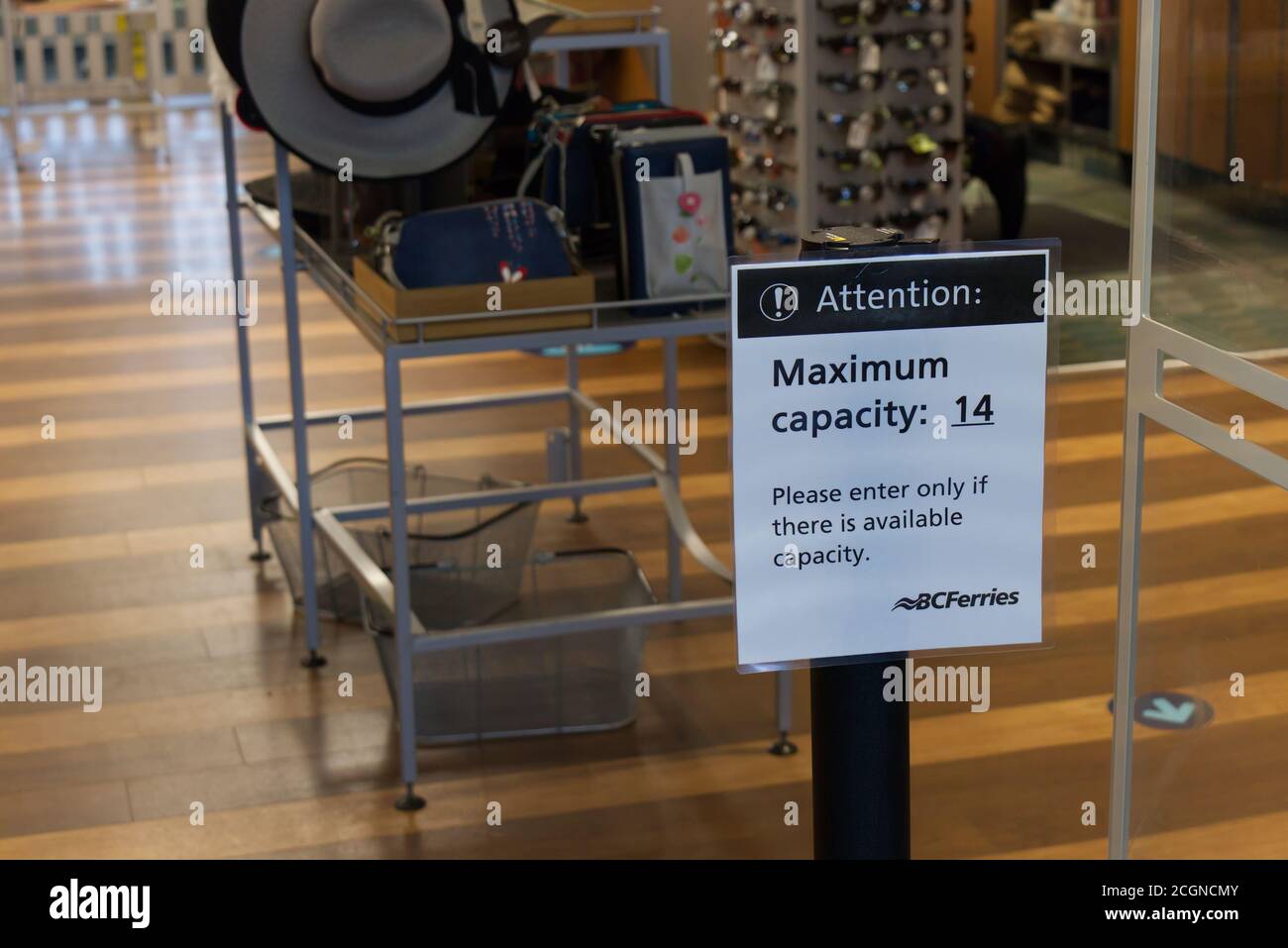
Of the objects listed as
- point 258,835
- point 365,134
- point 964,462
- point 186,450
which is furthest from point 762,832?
point 186,450

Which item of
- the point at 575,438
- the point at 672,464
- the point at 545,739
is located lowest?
the point at 545,739

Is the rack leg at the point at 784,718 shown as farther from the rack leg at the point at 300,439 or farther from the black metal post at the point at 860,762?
the black metal post at the point at 860,762

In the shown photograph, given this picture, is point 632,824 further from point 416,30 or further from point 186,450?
point 186,450

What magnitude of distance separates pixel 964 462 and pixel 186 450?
4.54 m

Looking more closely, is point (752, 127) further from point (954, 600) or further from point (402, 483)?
point (954, 600)

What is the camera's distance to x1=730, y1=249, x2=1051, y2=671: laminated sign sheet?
131 centimetres

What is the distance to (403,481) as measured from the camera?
3.04m

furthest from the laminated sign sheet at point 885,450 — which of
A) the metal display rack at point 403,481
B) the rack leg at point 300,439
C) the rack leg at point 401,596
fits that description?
the rack leg at point 300,439

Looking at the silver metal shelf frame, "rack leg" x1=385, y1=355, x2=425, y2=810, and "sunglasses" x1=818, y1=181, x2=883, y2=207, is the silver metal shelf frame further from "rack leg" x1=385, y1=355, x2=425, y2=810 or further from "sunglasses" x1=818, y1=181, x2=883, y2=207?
"sunglasses" x1=818, y1=181, x2=883, y2=207

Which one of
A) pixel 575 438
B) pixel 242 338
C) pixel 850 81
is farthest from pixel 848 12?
pixel 242 338

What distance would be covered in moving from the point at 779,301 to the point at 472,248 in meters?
1.87

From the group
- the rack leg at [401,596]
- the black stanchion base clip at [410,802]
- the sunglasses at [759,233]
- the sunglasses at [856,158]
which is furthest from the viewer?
the sunglasses at [759,233]

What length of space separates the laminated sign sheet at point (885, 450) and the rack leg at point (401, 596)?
1.77m

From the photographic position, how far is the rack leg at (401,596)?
302 cm
